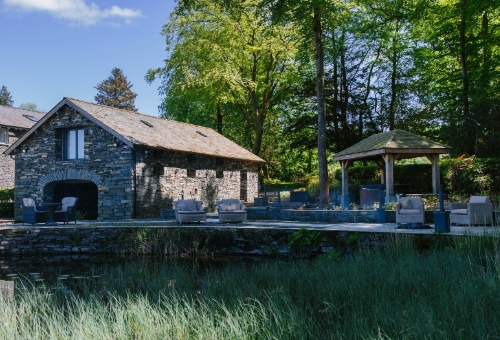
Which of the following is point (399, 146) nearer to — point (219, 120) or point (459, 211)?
point (459, 211)

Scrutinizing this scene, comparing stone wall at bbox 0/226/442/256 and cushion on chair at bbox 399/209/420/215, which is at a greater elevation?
cushion on chair at bbox 399/209/420/215

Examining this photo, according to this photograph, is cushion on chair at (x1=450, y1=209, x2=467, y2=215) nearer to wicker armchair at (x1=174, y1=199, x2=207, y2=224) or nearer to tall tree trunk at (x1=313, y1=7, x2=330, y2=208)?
tall tree trunk at (x1=313, y1=7, x2=330, y2=208)

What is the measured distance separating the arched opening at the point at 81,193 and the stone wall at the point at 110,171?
0.62 m

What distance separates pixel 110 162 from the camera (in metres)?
18.8

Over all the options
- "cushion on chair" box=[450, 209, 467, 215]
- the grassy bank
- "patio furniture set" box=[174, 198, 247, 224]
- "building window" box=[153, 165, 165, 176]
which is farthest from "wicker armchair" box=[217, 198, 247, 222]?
the grassy bank

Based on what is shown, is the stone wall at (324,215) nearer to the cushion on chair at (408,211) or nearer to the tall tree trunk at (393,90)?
the cushion on chair at (408,211)

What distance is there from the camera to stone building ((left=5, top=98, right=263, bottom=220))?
18.5m

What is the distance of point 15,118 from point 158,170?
15.3m

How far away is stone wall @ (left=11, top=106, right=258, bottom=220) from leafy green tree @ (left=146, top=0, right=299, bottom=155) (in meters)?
8.89

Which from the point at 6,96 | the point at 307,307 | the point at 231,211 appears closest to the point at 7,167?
the point at 231,211

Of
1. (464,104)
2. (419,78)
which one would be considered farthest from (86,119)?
(419,78)

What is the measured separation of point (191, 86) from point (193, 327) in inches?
1043

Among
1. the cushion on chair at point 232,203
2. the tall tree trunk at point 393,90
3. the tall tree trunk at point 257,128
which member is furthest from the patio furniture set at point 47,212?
the tall tree trunk at point 393,90

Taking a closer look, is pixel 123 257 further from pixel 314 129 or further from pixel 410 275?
pixel 314 129
